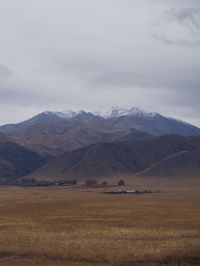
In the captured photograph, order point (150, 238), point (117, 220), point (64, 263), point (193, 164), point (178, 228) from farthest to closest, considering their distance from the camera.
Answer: point (193, 164) → point (117, 220) → point (178, 228) → point (150, 238) → point (64, 263)

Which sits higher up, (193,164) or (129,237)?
(193,164)

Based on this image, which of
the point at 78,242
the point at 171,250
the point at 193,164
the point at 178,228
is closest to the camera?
the point at 171,250

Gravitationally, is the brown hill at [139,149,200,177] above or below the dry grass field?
above

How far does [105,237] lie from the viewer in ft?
114

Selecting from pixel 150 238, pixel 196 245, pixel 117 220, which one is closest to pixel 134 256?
pixel 196 245

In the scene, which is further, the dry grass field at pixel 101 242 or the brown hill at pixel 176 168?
the brown hill at pixel 176 168

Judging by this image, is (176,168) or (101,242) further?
(176,168)

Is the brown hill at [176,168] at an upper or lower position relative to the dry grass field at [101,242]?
Answer: upper

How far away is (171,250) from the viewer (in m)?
27.9

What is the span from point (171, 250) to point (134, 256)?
232 centimetres

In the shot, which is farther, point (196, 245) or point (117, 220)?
point (117, 220)

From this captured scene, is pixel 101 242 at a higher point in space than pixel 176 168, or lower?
lower

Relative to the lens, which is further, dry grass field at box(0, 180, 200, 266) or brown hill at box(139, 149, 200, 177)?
brown hill at box(139, 149, 200, 177)

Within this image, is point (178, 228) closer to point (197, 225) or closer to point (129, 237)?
point (197, 225)
